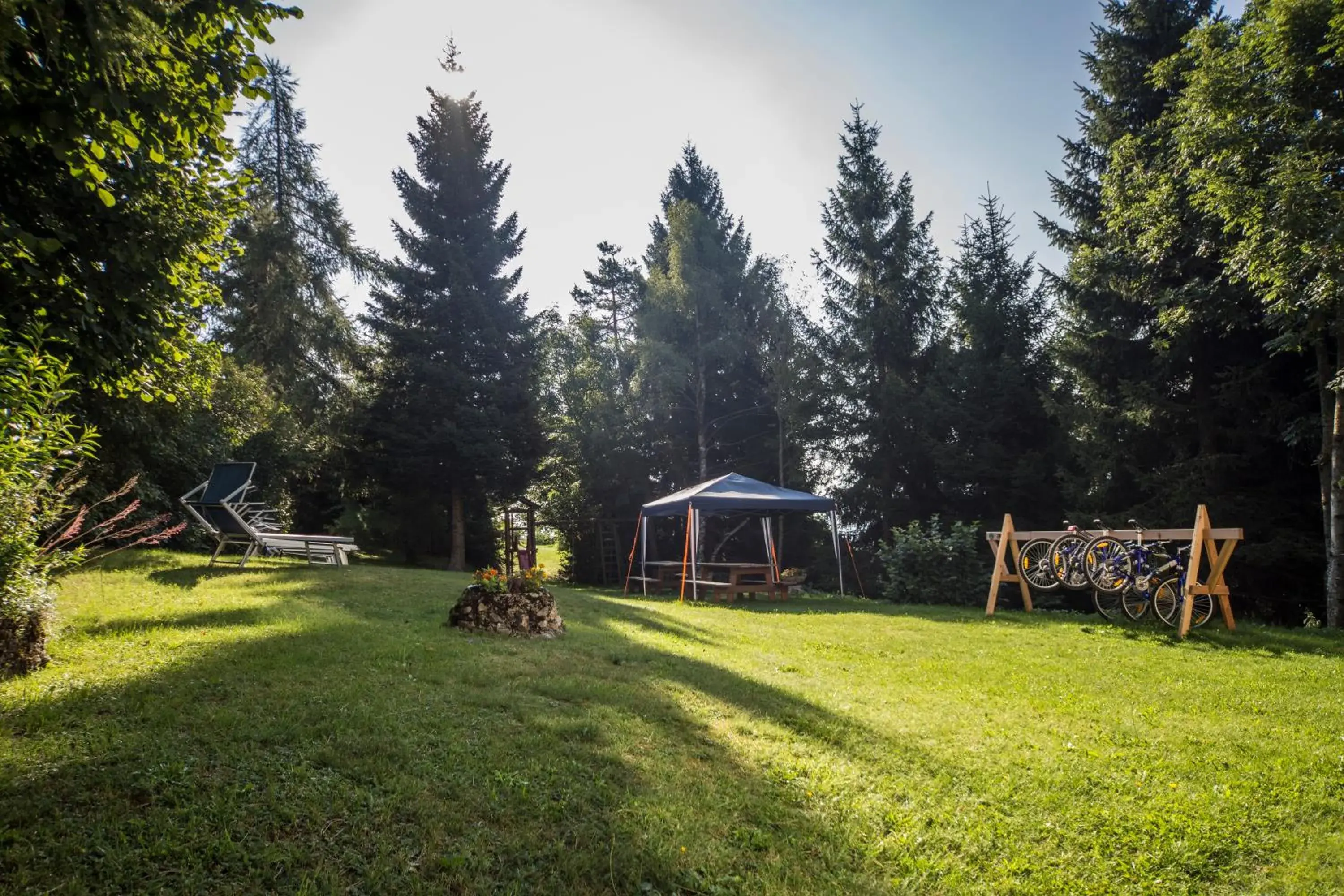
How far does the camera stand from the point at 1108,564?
830 centimetres

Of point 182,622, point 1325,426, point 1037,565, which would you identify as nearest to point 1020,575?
point 1037,565

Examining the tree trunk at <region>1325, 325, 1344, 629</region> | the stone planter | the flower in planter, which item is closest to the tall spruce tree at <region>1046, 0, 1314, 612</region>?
the tree trunk at <region>1325, 325, 1344, 629</region>

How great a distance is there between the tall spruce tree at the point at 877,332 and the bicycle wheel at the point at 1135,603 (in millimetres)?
9560

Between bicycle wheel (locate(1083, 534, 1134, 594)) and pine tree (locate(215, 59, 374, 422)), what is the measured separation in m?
17.3

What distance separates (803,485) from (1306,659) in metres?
13.6

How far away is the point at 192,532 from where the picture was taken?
11.6 meters

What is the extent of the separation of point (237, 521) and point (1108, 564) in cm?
1097

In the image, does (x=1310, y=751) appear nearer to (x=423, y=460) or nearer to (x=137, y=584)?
(x=137, y=584)

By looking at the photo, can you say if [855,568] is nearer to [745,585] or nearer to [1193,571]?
[745,585]

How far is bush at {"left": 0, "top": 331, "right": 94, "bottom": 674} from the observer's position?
127 inches

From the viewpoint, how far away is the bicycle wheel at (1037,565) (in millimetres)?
9172

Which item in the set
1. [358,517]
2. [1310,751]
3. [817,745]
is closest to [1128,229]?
[1310,751]

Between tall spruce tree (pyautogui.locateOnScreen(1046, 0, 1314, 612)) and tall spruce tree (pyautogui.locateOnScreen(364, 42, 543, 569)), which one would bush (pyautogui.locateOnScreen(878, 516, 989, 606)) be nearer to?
tall spruce tree (pyautogui.locateOnScreen(1046, 0, 1314, 612))

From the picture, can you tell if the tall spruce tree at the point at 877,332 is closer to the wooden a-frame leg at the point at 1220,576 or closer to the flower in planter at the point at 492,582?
the wooden a-frame leg at the point at 1220,576
